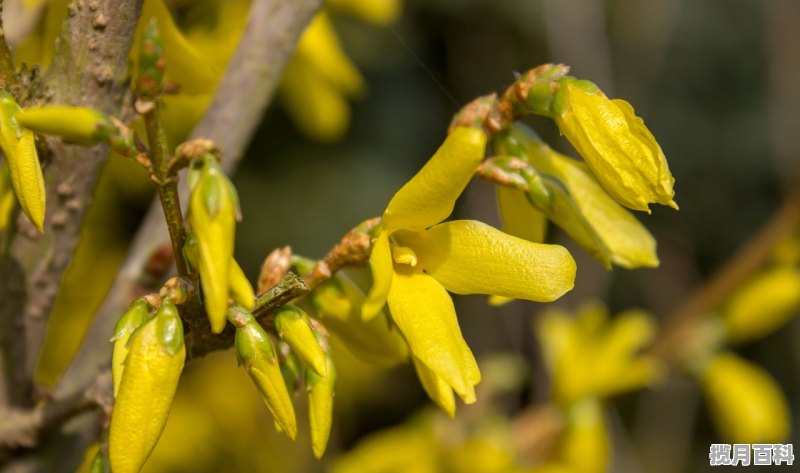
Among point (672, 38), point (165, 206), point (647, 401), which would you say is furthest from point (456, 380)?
point (672, 38)

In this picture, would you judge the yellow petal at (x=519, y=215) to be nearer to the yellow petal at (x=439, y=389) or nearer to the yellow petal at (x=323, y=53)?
the yellow petal at (x=439, y=389)

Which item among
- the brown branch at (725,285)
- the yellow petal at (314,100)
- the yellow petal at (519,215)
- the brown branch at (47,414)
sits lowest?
the brown branch at (725,285)

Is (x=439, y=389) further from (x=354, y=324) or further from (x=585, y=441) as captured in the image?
(x=585, y=441)

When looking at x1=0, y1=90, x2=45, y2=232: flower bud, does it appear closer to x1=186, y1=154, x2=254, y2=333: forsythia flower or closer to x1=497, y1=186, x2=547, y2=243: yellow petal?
x1=186, y1=154, x2=254, y2=333: forsythia flower

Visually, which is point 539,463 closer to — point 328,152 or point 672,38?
point 328,152

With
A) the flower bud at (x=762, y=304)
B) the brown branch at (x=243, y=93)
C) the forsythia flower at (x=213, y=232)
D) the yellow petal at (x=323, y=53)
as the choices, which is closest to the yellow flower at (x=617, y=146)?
the forsythia flower at (x=213, y=232)
